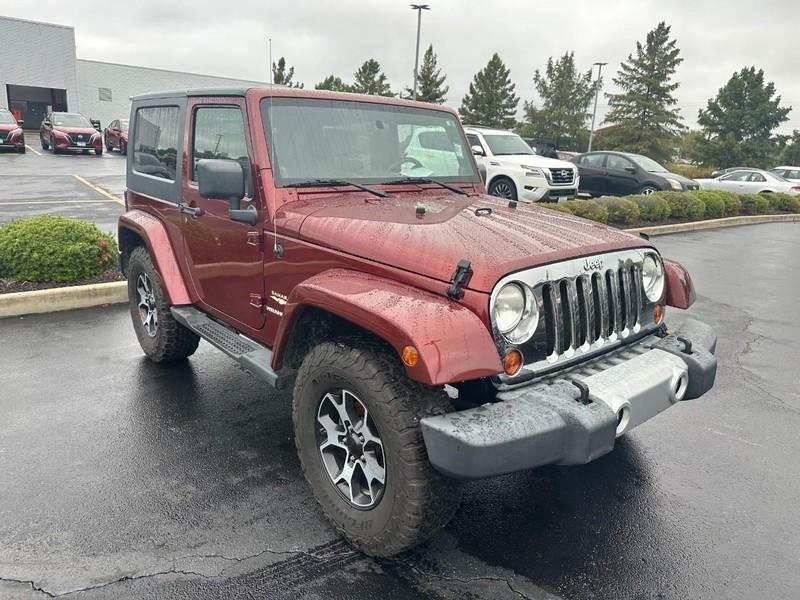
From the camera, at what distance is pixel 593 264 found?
2830 millimetres

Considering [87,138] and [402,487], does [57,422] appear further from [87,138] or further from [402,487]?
[87,138]

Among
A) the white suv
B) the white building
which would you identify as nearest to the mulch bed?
the white suv

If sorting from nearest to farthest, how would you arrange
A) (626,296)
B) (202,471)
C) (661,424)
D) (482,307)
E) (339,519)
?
(482,307) < (339,519) < (626,296) < (202,471) < (661,424)

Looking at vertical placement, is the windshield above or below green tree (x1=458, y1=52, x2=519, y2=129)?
below

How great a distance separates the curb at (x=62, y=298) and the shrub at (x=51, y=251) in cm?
25

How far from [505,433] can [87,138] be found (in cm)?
2792

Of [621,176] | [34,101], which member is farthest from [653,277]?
[34,101]

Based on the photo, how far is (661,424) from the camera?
414cm

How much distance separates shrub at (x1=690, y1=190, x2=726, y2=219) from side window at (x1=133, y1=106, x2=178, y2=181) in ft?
46.0

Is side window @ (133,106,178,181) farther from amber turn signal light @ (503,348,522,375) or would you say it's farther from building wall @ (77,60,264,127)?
building wall @ (77,60,264,127)

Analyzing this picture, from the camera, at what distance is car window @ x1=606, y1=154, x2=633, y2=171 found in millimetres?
16703

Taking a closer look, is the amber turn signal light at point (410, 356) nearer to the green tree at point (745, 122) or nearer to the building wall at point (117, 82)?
the building wall at point (117, 82)

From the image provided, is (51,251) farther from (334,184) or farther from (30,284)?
(334,184)

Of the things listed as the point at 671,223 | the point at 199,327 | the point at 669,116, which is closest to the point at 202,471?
Result: the point at 199,327
